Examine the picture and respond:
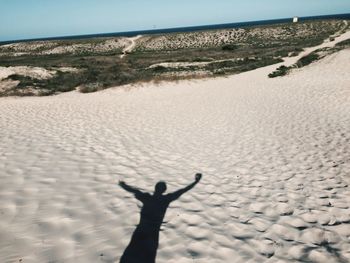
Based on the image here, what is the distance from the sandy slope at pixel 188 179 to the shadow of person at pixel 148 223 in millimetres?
137

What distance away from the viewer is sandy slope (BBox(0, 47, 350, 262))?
15.3 feet

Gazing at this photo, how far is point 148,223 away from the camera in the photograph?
207 inches

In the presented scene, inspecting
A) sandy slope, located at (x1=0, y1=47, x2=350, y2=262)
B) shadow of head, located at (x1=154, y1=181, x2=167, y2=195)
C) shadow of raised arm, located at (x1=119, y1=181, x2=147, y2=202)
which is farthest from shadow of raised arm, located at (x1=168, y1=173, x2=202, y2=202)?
shadow of raised arm, located at (x1=119, y1=181, x2=147, y2=202)

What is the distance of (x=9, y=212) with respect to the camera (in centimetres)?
523

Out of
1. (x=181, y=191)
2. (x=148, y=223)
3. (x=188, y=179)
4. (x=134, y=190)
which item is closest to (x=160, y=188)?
(x=181, y=191)

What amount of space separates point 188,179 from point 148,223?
7.71ft

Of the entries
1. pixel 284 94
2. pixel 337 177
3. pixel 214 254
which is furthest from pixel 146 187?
pixel 284 94

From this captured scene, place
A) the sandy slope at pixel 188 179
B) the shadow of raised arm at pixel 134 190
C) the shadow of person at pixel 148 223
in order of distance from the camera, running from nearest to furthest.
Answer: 1. the shadow of person at pixel 148 223
2. the sandy slope at pixel 188 179
3. the shadow of raised arm at pixel 134 190

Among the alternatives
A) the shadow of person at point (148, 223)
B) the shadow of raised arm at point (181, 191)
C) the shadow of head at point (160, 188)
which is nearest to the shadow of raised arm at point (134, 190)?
the shadow of person at point (148, 223)

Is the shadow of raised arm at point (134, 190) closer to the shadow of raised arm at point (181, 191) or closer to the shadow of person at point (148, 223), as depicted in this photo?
the shadow of person at point (148, 223)

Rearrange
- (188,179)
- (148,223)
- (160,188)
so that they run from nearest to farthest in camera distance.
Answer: (148,223), (160,188), (188,179)

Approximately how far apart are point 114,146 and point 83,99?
11349 mm

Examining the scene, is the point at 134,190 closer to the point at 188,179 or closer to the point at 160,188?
the point at 160,188

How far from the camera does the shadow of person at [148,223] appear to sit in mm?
4418
